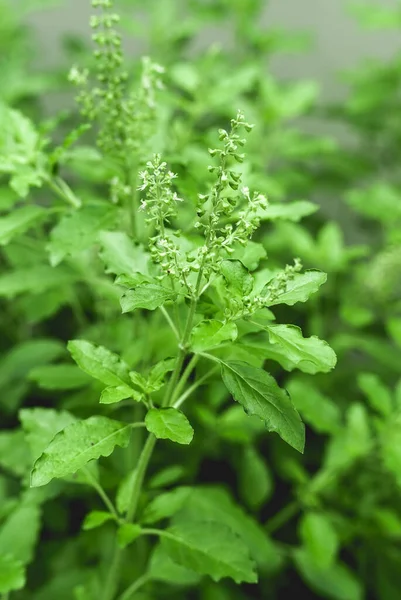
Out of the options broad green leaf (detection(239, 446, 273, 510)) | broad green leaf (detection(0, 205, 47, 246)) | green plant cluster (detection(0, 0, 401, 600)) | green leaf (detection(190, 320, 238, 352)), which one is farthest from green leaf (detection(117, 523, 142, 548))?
broad green leaf (detection(239, 446, 273, 510))

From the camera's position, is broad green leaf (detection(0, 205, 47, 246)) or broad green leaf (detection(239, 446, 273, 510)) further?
broad green leaf (detection(239, 446, 273, 510))

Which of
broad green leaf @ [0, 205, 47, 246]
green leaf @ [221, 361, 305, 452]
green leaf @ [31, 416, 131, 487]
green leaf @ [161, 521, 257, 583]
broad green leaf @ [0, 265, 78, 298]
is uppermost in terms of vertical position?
broad green leaf @ [0, 205, 47, 246]

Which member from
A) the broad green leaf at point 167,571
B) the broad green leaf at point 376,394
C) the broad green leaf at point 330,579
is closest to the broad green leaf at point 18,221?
the broad green leaf at point 167,571

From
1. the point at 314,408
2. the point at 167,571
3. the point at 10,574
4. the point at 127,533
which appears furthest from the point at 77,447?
the point at 314,408

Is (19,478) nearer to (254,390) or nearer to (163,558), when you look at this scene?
(163,558)

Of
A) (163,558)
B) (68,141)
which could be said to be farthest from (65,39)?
(163,558)

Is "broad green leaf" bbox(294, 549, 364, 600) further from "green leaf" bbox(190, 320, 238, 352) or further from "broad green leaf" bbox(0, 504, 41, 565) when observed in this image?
"green leaf" bbox(190, 320, 238, 352)

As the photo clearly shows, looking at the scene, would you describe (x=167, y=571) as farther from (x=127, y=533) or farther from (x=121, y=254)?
(x=121, y=254)
